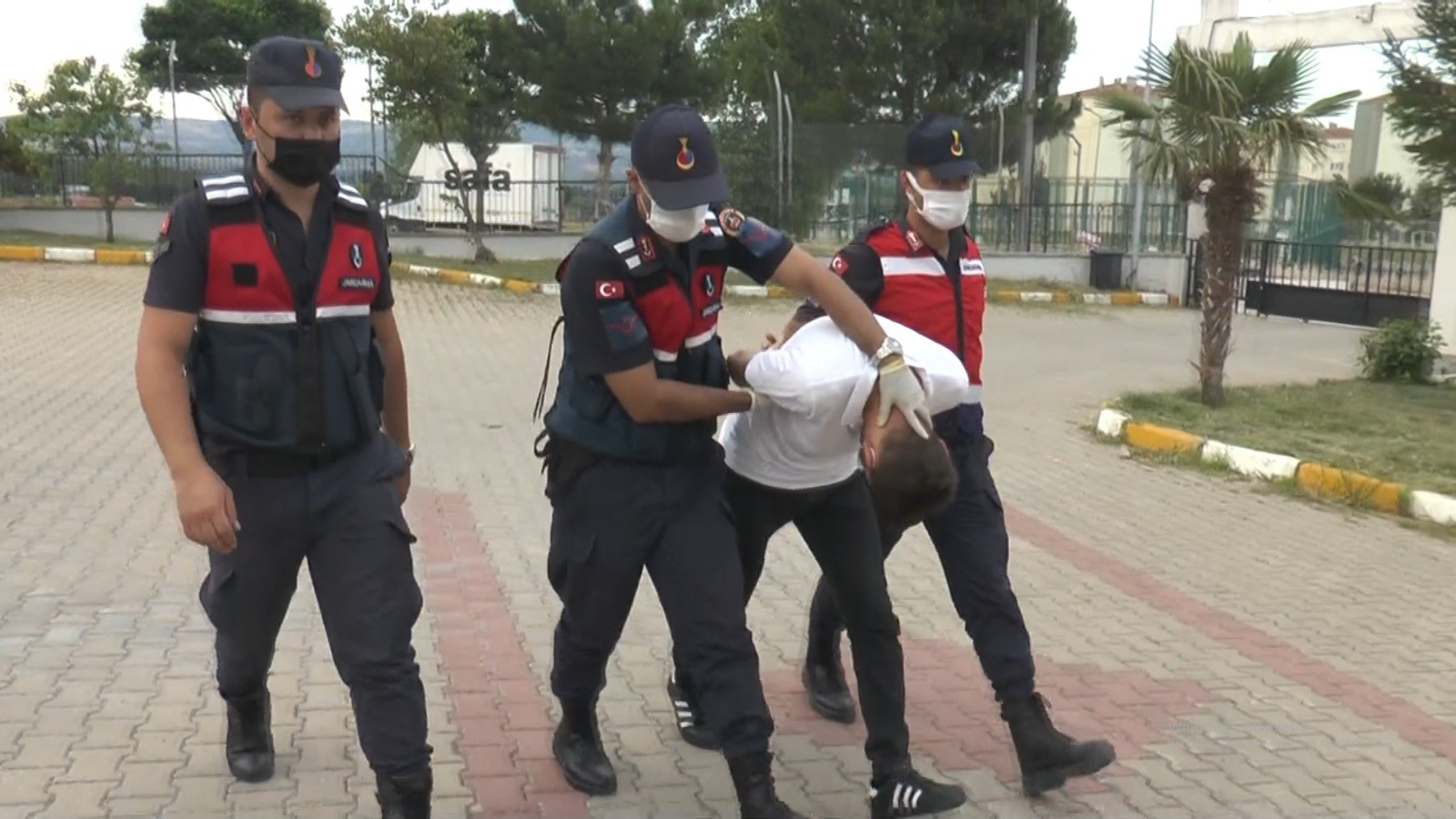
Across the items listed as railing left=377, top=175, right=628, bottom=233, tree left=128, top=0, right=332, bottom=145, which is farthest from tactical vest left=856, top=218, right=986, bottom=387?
tree left=128, top=0, right=332, bottom=145

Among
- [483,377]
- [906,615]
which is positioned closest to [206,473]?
[906,615]

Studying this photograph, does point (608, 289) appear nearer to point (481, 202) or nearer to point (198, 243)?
point (198, 243)

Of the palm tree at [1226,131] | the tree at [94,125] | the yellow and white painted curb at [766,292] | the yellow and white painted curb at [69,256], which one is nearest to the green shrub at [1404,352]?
the palm tree at [1226,131]

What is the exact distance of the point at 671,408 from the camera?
3207 millimetres

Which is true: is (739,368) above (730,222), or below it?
below

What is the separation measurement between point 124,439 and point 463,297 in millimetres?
9422

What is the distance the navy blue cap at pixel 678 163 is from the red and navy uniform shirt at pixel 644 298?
135 millimetres

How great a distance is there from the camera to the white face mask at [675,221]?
10.6 feet

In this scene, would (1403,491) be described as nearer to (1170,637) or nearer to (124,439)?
(1170,637)

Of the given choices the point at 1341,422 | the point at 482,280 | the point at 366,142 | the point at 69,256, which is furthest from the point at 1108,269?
the point at 69,256

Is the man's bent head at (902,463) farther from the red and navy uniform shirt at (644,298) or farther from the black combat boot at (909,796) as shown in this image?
the black combat boot at (909,796)

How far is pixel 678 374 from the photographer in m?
3.34

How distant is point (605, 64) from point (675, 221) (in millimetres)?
22678

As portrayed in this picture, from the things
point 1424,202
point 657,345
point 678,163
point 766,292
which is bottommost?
point 766,292
